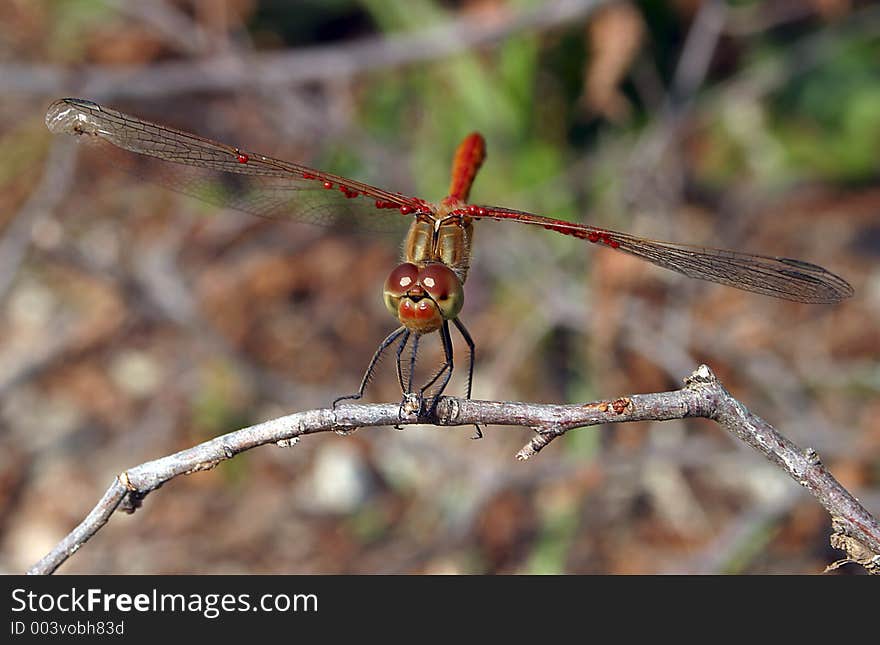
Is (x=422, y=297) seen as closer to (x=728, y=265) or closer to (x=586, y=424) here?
(x=586, y=424)

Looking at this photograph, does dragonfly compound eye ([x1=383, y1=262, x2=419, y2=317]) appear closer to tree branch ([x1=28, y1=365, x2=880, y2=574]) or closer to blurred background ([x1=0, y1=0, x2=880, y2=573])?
tree branch ([x1=28, y1=365, x2=880, y2=574])

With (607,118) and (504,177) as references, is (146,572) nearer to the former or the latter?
(504,177)

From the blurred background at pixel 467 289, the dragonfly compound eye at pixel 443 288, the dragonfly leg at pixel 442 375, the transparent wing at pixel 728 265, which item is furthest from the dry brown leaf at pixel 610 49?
the dragonfly compound eye at pixel 443 288

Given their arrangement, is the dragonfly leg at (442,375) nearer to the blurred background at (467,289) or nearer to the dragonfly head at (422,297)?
the dragonfly head at (422,297)

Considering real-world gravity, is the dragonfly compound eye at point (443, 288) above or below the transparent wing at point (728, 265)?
below

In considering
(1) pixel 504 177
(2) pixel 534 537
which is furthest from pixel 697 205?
(2) pixel 534 537

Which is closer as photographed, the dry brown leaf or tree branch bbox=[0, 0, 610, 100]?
the dry brown leaf

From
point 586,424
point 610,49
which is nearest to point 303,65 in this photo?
point 610,49

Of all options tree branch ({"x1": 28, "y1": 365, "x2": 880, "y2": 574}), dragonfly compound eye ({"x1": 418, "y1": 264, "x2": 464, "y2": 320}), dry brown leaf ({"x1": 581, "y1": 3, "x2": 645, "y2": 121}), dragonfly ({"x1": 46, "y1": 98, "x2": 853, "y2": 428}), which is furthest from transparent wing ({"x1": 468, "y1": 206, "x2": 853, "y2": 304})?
dry brown leaf ({"x1": 581, "y1": 3, "x2": 645, "y2": 121})
